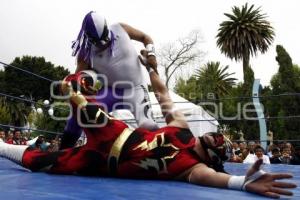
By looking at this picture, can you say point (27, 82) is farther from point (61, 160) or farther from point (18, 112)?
point (61, 160)

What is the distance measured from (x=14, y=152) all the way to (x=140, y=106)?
791 mm

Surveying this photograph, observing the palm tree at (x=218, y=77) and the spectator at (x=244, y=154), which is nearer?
the spectator at (x=244, y=154)

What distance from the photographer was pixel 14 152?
2.10 metres

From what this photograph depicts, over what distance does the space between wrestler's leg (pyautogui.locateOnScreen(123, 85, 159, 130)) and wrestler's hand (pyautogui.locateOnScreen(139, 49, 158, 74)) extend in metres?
0.19

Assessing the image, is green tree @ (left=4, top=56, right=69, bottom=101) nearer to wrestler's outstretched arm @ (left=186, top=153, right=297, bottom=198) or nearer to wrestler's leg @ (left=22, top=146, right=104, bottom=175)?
wrestler's leg @ (left=22, top=146, right=104, bottom=175)

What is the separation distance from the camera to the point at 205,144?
1.80 meters

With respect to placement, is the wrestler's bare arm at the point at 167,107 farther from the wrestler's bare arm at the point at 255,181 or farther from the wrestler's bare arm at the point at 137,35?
the wrestler's bare arm at the point at 137,35

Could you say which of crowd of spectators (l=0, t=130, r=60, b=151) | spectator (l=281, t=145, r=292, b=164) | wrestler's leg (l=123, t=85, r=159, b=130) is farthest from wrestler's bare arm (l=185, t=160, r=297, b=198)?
spectator (l=281, t=145, r=292, b=164)

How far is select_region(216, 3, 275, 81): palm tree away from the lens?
23672 millimetres

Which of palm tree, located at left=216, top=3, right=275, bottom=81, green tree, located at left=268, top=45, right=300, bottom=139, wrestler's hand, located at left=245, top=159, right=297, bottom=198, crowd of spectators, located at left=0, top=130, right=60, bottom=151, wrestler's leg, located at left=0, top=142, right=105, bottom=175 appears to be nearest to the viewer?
wrestler's hand, located at left=245, top=159, right=297, bottom=198

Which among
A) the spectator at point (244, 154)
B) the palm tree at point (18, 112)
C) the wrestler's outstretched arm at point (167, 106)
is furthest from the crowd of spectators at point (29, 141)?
the palm tree at point (18, 112)

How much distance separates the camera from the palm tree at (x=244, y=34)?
932 inches

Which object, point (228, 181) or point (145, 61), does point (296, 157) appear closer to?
point (145, 61)

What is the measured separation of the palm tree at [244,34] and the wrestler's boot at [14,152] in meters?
21.4
